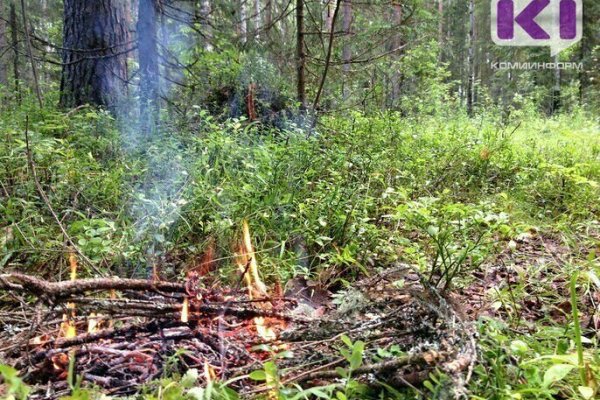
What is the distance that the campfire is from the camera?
113 centimetres

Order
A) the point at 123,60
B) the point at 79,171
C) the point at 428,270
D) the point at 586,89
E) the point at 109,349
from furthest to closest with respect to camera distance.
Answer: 1. the point at 586,89
2. the point at 123,60
3. the point at 79,171
4. the point at 428,270
5. the point at 109,349

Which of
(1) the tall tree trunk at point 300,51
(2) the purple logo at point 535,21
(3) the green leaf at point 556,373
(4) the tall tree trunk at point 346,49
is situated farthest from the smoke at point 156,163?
(2) the purple logo at point 535,21

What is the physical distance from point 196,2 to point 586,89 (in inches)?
735

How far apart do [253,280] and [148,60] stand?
3357 mm

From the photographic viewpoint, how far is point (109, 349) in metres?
1.32

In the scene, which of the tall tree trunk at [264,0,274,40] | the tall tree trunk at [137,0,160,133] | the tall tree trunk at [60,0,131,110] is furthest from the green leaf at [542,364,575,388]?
the tall tree trunk at [60,0,131,110]

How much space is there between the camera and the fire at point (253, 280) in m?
1.51

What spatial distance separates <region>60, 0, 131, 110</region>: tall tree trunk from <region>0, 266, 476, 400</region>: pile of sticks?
3.98 meters

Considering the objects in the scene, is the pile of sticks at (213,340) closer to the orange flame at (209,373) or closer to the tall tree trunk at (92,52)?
the orange flame at (209,373)

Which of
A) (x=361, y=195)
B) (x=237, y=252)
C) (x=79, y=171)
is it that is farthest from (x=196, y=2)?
(x=237, y=252)

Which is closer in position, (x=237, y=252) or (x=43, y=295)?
(x=43, y=295)

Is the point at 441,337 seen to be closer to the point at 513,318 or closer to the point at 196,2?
the point at 513,318

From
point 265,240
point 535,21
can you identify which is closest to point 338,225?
point 265,240

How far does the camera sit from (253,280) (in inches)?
84.7
